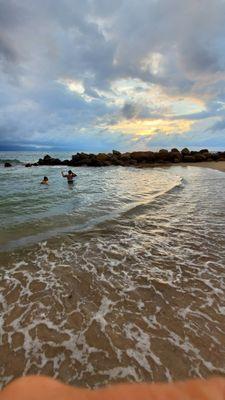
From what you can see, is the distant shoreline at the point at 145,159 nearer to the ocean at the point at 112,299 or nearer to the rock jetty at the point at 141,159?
the rock jetty at the point at 141,159

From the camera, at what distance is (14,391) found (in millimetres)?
2920

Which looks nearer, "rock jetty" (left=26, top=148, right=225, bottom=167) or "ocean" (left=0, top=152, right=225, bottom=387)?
"ocean" (left=0, top=152, right=225, bottom=387)

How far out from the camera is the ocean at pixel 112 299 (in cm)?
357

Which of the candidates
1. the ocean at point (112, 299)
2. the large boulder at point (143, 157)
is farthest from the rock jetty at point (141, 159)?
the ocean at point (112, 299)

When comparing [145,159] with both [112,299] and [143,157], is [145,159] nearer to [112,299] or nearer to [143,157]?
[143,157]

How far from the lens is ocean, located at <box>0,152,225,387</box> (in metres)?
3.57

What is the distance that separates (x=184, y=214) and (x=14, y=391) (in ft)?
31.4

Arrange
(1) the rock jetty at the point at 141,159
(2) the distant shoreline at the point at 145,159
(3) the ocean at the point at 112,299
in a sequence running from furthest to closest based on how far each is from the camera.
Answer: (1) the rock jetty at the point at 141,159 < (2) the distant shoreline at the point at 145,159 < (3) the ocean at the point at 112,299

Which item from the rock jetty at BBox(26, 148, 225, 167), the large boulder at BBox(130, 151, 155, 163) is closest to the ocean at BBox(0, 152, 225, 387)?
the rock jetty at BBox(26, 148, 225, 167)

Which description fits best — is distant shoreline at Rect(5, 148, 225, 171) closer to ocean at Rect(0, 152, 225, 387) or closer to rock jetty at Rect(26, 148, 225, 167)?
rock jetty at Rect(26, 148, 225, 167)

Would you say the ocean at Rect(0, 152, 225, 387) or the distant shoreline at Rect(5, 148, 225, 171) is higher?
the distant shoreline at Rect(5, 148, 225, 171)

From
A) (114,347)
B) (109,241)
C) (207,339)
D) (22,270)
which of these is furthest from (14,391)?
(109,241)

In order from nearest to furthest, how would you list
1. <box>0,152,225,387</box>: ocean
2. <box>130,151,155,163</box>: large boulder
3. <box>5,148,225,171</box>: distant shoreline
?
<box>0,152,225,387</box>: ocean → <box>5,148,225,171</box>: distant shoreline → <box>130,151,155,163</box>: large boulder

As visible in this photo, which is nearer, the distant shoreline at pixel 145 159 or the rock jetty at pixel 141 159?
the distant shoreline at pixel 145 159
